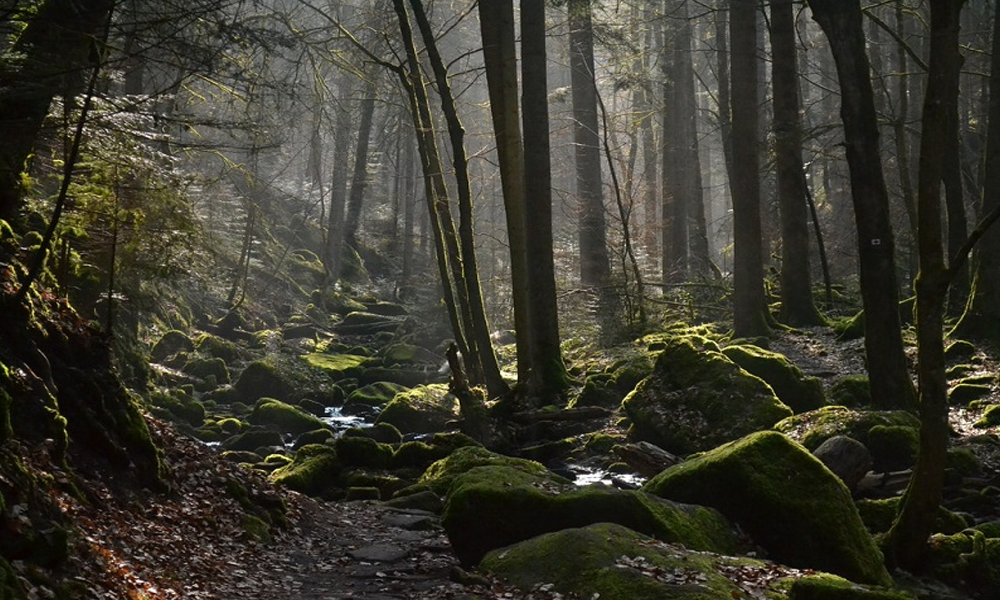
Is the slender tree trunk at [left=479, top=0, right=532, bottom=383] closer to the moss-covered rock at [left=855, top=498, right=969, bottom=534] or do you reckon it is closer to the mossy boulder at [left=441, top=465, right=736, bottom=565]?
the moss-covered rock at [left=855, top=498, right=969, bottom=534]

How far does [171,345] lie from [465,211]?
1071 cm

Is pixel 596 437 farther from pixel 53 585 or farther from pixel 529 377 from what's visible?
pixel 53 585

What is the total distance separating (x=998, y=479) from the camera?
32.3 feet

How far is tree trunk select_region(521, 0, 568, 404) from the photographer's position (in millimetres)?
16016

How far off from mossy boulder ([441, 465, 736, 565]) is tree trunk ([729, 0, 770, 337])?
9.46 metres

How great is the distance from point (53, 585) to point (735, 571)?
4.24m

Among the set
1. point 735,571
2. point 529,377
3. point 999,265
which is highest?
point 999,265

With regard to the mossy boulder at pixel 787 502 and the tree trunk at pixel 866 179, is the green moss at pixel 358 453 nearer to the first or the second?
the mossy boulder at pixel 787 502

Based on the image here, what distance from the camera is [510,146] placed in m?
15.9

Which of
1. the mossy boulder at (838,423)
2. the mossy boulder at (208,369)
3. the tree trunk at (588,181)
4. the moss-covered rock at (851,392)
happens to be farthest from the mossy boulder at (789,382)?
the mossy boulder at (208,369)

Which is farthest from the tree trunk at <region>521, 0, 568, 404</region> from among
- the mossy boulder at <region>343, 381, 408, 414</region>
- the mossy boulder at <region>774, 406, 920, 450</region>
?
the mossy boulder at <region>343, 381, 408, 414</region>

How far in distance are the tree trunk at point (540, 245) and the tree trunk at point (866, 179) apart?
616 centimetres

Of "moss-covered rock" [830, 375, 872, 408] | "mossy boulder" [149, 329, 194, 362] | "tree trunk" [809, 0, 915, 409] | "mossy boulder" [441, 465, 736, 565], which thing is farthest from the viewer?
"mossy boulder" [149, 329, 194, 362]

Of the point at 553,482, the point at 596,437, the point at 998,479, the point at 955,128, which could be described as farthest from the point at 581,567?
the point at 955,128
